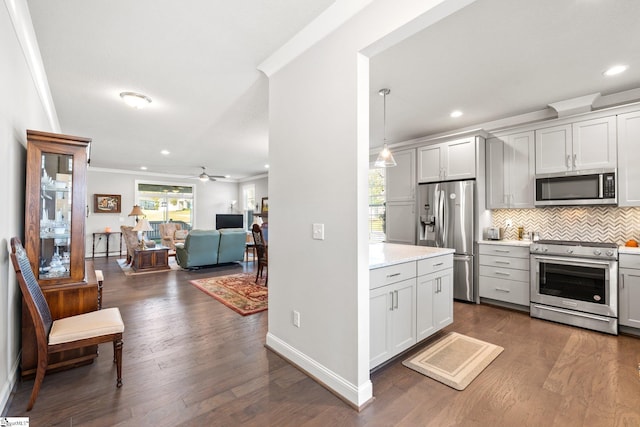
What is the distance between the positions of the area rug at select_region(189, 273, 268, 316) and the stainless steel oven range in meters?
3.58

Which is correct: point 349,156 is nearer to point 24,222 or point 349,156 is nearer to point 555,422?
point 555,422

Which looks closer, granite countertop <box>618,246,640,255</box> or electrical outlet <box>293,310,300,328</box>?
electrical outlet <box>293,310,300,328</box>

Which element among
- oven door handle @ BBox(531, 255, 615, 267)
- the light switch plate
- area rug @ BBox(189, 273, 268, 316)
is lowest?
area rug @ BBox(189, 273, 268, 316)

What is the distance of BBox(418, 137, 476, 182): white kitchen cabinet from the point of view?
13.7ft

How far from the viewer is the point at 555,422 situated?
1.76 meters

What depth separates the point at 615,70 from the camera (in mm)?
2779

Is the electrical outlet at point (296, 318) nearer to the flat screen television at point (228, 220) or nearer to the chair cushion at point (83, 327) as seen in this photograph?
the chair cushion at point (83, 327)

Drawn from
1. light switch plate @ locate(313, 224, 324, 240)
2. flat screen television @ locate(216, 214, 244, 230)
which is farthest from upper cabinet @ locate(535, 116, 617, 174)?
flat screen television @ locate(216, 214, 244, 230)

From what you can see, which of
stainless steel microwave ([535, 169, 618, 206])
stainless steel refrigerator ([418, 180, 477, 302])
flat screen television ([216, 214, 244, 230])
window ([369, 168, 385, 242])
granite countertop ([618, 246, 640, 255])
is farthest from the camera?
flat screen television ([216, 214, 244, 230])

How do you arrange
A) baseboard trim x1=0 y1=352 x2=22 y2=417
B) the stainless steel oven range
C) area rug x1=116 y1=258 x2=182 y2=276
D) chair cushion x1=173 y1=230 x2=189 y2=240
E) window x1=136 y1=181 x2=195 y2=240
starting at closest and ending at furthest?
baseboard trim x1=0 y1=352 x2=22 y2=417 → the stainless steel oven range → area rug x1=116 y1=258 x2=182 y2=276 → chair cushion x1=173 y1=230 x2=189 y2=240 → window x1=136 y1=181 x2=195 y2=240

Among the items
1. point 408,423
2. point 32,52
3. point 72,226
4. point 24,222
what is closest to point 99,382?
point 72,226

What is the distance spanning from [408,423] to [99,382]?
2.26 meters

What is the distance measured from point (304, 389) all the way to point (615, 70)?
412 centimetres

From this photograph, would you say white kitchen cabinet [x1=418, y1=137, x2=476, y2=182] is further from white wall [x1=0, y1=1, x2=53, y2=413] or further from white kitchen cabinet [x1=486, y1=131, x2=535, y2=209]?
white wall [x1=0, y1=1, x2=53, y2=413]
